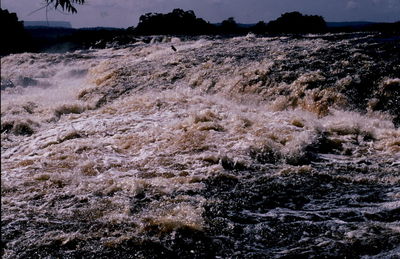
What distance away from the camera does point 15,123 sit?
9062 millimetres

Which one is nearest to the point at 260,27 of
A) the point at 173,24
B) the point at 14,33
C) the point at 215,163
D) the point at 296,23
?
the point at 296,23

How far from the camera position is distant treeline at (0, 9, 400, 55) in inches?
997

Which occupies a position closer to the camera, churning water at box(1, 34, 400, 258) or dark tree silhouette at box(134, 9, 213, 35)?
churning water at box(1, 34, 400, 258)

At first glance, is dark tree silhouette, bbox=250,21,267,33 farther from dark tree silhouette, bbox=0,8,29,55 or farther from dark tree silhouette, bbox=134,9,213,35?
dark tree silhouette, bbox=0,8,29,55

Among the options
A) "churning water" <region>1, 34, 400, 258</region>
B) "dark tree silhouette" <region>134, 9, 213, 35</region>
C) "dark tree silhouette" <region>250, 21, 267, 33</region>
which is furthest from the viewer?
"dark tree silhouette" <region>134, 9, 213, 35</region>

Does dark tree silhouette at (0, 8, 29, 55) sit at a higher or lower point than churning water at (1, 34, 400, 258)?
higher

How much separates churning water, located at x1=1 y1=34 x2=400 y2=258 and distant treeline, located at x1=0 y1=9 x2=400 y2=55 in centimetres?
1390

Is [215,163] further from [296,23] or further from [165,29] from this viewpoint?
[165,29]

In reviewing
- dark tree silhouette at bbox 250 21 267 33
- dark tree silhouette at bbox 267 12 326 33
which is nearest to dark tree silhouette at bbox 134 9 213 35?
dark tree silhouette at bbox 250 21 267 33

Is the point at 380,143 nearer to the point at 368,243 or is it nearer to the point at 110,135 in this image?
the point at 368,243

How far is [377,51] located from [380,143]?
663cm

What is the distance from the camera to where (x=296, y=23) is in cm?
3011

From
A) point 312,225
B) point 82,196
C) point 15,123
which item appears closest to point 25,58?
point 15,123

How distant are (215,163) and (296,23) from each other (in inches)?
1034
